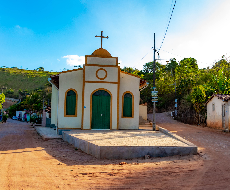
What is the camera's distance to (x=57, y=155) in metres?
8.79

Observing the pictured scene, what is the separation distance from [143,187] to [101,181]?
1.04 meters

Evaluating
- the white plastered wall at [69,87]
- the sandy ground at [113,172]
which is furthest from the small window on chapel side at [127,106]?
the sandy ground at [113,172]

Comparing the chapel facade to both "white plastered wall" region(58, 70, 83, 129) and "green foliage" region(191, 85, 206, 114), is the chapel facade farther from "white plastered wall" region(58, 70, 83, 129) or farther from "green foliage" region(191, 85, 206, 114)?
"green foliage" region(191, 85, 206, 114)

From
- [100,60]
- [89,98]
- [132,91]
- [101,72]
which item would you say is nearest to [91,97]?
[89,98]

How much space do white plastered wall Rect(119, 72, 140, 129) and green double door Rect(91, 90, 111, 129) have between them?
39.2 inches

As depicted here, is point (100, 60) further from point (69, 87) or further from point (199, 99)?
point (199, 99)

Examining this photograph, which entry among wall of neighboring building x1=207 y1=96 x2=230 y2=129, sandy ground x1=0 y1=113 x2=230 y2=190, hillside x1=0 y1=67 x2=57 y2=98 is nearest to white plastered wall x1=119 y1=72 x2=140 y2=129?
sandy ground x1=0 y1=113 x2=230 y2=190

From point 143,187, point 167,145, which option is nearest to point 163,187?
point 143,187

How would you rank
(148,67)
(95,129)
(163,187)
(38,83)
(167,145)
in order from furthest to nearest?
(38,83), (148,67), (95,129), (167,145), (163,187)

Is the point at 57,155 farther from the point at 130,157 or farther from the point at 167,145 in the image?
the point at 167,145

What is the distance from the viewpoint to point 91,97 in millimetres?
14539

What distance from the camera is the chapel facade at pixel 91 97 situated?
47.4ft

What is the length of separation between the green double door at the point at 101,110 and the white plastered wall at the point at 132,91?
3.26 feet

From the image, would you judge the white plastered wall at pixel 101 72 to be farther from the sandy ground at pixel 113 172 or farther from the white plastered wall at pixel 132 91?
the sandy ground at pixel 113 172
